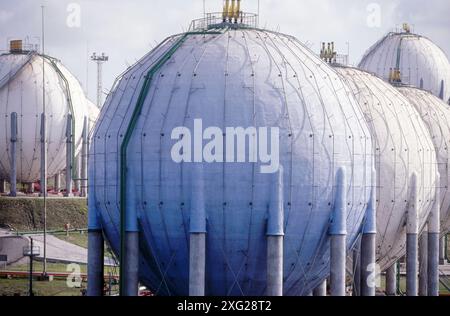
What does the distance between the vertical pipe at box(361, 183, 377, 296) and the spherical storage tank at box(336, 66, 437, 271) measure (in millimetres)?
8385

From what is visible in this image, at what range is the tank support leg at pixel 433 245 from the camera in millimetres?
69875

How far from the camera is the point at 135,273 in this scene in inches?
2013

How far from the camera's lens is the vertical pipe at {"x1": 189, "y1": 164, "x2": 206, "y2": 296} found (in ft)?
160

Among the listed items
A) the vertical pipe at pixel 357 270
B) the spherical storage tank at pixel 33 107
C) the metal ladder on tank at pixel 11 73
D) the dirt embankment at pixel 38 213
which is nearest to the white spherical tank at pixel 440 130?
Result: the vertical pipe at pixel 357 270

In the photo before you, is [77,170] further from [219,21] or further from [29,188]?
[219,21]

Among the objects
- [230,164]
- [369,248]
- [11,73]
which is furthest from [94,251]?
[11,73]

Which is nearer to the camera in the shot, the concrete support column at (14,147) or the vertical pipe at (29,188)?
the concrete support column at (14,147)

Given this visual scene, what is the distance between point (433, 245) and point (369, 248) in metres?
15.9

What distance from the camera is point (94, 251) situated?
2120 inches

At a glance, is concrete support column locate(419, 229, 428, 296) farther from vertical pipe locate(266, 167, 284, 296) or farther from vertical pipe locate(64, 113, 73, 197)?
vertical pipe locate(64, 113, 73, 197)

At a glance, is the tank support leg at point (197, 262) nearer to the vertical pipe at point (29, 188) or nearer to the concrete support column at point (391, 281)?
the concrete support column at point (391, 281)

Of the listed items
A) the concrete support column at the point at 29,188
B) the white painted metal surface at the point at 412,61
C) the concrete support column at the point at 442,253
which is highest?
the white painted metal surface at the point at 412,61

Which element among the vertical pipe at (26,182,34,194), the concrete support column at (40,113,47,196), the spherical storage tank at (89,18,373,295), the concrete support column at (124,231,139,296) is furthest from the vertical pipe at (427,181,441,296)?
the vertical pipe at (26,182,34,194)

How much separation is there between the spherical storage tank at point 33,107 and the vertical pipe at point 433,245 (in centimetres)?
4673
